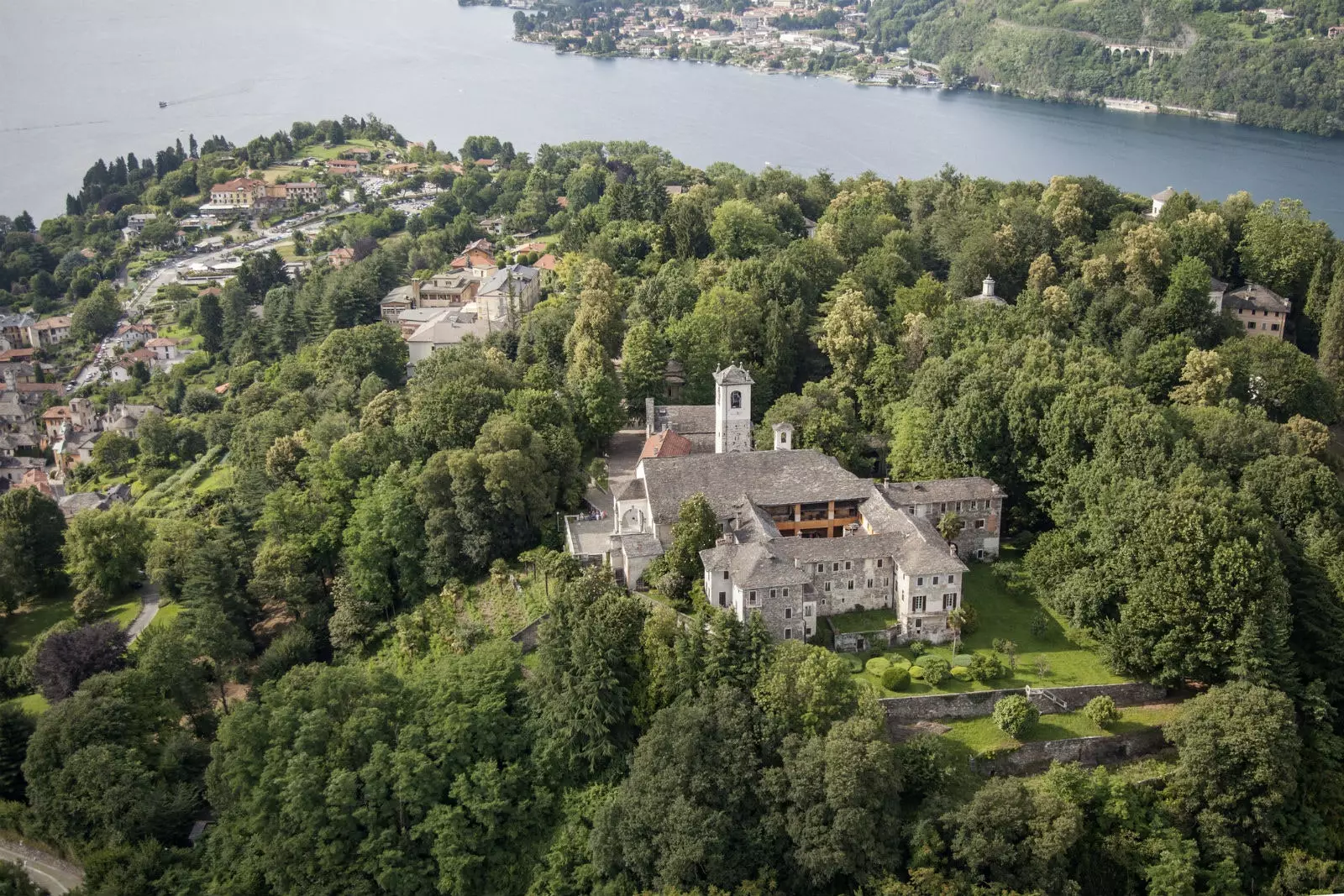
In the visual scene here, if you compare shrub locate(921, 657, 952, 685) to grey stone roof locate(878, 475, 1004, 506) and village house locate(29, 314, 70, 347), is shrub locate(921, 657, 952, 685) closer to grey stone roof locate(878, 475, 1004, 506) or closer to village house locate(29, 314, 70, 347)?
grey stone roof locate(878, 475, 1004, 506)

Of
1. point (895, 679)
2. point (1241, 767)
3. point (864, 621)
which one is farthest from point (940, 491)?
point (1241, 767)

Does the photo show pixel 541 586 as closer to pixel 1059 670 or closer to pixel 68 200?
pixel 1059 670

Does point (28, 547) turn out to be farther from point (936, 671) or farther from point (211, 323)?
point (936, 671)

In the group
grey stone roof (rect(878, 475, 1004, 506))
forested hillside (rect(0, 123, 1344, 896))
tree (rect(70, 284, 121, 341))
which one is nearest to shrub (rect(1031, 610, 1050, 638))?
forested hillside (rect(0, 123, 1344, 896))

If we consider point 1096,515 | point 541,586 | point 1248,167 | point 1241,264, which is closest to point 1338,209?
point 1248,167

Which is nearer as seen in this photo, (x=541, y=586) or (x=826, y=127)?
(x=541, y=586)
